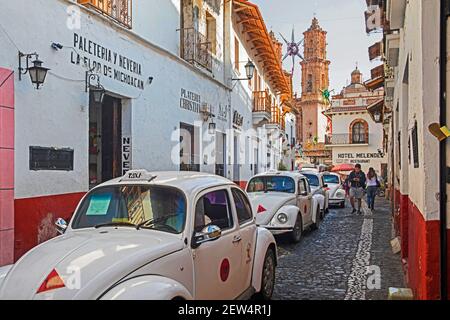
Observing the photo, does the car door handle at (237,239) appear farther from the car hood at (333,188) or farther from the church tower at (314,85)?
the church tower at (314,85)

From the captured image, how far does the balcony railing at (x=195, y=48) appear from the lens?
1398cm

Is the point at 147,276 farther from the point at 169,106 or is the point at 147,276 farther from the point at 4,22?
the point at 169,106

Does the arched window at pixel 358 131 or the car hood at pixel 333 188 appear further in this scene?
the arched window at pixel 358 131

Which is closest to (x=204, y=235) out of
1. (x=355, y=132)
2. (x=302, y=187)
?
(x=302, y=187)

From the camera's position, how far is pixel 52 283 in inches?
129

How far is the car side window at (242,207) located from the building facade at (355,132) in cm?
3940

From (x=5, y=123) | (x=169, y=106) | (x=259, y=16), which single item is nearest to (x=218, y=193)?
(x=5, y=123)

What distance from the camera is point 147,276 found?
3.53m

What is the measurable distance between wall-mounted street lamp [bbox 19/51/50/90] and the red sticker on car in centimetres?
443

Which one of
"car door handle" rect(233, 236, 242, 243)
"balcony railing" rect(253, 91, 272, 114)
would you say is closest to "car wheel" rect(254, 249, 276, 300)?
"car door handle" rect(233, 236, 242, 243)

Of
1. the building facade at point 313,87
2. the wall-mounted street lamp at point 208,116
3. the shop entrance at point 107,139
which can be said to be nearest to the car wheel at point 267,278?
the shop entrance at point 107,139

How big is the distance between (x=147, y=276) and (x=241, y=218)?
6.88 ft

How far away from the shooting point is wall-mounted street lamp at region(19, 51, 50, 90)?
24.0ft

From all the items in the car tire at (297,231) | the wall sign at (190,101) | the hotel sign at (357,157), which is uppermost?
the wall sign at (190,101)
